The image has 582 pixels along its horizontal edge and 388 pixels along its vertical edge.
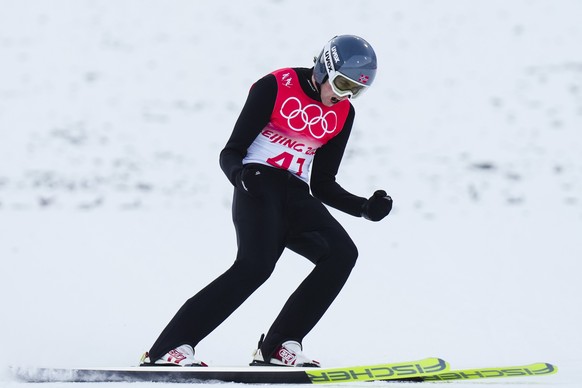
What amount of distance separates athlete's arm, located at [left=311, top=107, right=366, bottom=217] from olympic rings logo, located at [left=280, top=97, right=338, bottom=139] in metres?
0.16

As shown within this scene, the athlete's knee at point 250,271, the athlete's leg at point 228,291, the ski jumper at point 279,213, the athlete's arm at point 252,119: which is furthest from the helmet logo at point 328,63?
the athlete's knee at point 250,271

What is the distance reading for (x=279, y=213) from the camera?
4.60 m

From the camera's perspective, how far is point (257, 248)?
4.39 meters

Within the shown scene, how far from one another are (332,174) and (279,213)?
1.95ft

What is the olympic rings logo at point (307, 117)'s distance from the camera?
15.4 ft

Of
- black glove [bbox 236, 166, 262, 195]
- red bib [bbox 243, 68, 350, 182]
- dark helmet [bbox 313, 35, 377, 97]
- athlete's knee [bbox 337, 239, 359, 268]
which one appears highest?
dark helmet [bbox 313, 35, 377, 97]

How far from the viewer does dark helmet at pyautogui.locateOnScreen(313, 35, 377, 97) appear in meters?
4.52

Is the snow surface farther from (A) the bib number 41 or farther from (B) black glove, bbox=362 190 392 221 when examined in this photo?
(A) the bib number 41

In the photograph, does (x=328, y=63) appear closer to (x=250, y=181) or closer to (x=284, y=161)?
(x=284, y=161)

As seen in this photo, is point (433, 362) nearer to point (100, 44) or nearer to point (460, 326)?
point (460, 326)

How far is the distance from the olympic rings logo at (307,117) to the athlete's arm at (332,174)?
16 centimetres

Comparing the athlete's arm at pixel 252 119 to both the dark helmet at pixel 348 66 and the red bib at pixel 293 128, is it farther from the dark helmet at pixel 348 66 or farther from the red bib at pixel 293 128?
the dark helmet at pixel 348 66

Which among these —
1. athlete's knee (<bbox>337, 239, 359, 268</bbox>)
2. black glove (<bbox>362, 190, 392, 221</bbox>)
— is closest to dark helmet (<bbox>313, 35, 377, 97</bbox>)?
black glove (<bbox>362, 190, 392, 221</bbox>)

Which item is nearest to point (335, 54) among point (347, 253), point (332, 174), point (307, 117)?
point (307, 117)
